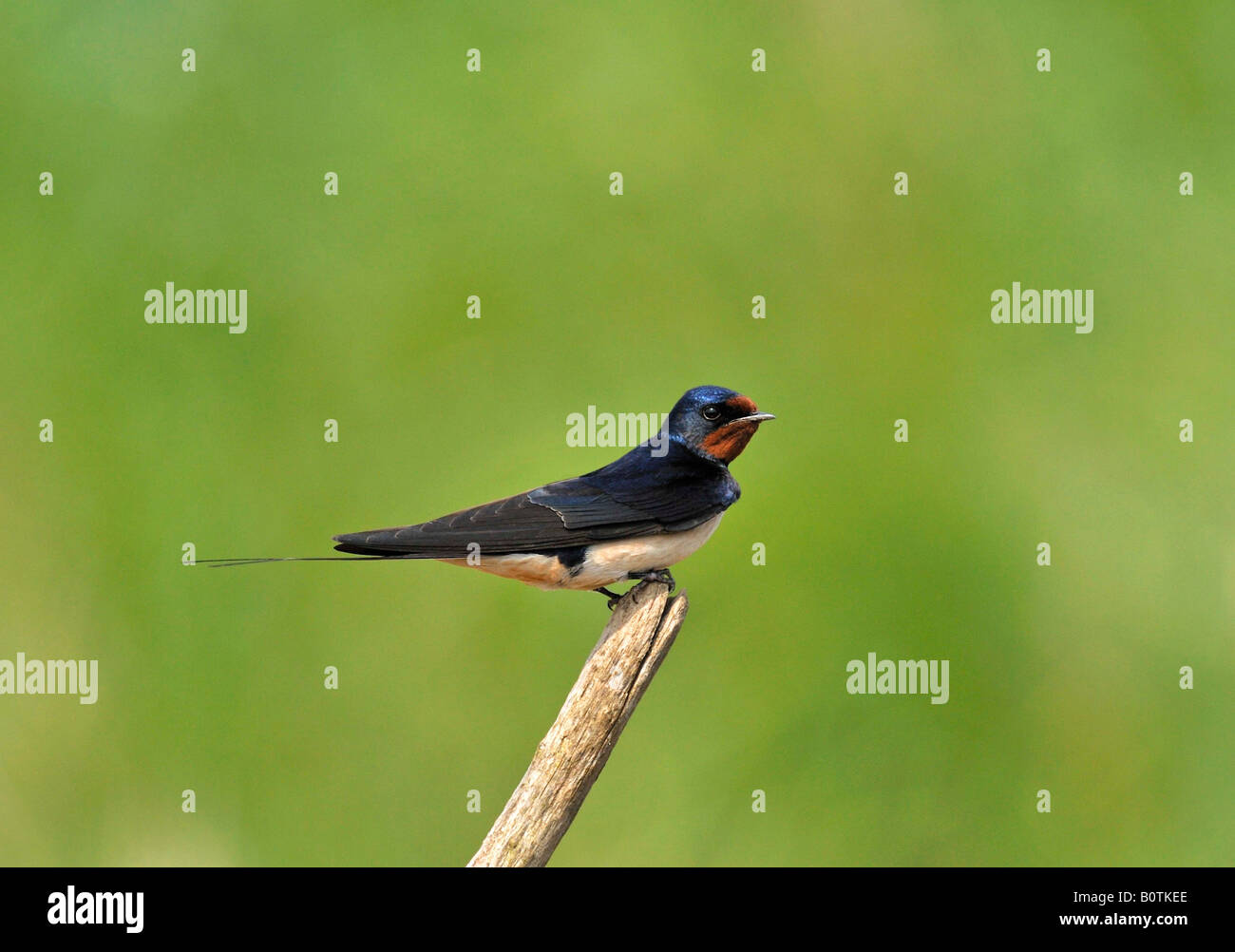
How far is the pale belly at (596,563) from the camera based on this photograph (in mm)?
4996

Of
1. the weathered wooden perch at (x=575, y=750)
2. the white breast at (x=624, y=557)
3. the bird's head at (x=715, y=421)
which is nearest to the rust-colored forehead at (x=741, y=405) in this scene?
the bird's head at (x=715, y=421)

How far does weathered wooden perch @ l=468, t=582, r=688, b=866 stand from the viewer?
165 inches

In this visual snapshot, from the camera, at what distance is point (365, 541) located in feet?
15.1

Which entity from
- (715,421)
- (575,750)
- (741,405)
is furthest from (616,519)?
(575,750)

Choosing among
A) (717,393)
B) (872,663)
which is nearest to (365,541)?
(717,393)

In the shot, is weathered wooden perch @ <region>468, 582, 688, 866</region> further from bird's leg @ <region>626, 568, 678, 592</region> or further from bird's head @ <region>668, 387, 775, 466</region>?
bird's head @ <region>668, 387, 775, 466</region>

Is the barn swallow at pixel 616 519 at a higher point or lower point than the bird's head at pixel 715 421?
lower

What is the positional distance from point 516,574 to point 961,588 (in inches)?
197

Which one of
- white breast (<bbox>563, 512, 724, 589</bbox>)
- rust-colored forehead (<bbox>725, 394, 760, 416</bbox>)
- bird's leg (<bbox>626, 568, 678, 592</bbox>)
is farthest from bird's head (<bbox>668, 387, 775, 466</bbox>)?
bird's leg (<bbox>626, 568, 678, 592</bbox>)

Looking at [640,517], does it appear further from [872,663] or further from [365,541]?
[872,663]

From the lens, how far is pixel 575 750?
426cm

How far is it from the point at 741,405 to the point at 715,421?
0.12 m

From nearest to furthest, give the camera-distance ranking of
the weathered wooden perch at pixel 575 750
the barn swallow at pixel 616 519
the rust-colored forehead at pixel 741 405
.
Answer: the weathered wooden perch at pixel 575 750
the barn swallow at pixel 616 519
the rust-colored forehead at pixel 741 405

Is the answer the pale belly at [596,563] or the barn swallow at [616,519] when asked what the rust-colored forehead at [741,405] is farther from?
the pale belly at [596,563]
